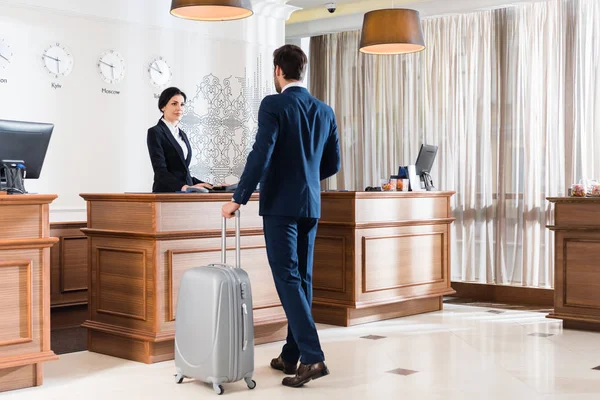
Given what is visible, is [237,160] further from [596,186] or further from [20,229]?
[20,229]

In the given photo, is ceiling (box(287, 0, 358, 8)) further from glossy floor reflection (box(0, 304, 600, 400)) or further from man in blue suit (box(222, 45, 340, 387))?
man in blue suit (box(222, 45, 340, 387))

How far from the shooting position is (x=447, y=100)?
26.1 feet

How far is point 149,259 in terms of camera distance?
4.45 meters

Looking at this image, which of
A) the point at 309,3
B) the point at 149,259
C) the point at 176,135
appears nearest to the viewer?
the point at 149,259

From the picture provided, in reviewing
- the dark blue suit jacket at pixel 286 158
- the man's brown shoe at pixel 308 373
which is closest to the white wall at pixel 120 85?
the dark blue suit jacket at pixel 286 158

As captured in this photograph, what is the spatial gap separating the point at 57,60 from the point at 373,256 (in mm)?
3162

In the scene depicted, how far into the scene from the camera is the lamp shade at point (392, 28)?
19.4ft

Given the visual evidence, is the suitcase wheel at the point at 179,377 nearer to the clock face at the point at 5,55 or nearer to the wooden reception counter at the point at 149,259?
the wooden reception counter at the point at 149,259

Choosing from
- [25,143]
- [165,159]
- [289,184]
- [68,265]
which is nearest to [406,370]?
[289,184]

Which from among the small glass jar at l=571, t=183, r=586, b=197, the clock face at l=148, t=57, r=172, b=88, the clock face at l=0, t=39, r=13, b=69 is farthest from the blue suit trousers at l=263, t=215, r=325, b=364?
the clock face at l=148, t=57, r=172, b=88

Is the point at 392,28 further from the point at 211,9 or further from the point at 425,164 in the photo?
the point at 211,9

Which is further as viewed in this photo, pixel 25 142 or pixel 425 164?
pixel 425 164

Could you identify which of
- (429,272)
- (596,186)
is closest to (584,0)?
(596,186)

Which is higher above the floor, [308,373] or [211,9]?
[211,9]
